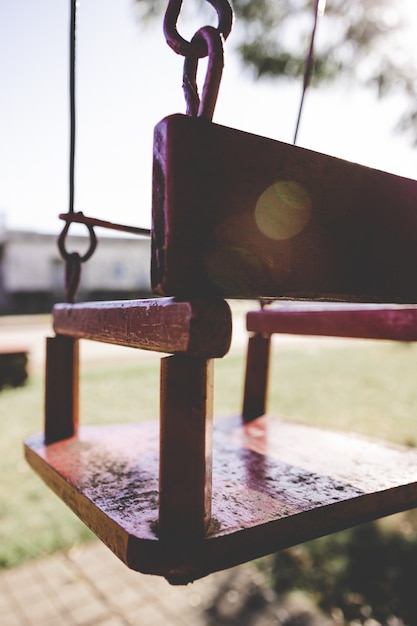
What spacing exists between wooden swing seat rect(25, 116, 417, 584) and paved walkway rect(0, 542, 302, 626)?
147cm

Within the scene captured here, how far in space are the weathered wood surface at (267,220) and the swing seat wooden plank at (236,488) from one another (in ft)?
0.88

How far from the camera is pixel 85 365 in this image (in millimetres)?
7172

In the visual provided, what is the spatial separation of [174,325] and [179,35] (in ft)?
1.00

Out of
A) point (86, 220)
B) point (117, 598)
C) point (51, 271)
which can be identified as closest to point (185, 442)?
point (86, 220)

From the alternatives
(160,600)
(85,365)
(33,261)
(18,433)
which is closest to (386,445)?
(160,600)

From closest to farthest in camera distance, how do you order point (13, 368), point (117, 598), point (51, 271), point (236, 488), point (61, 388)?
point (236, 488) → point (61, 388) → point (117, 598) → point (13, 368) → point (51, 271)

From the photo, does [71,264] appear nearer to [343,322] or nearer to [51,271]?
[343,322]

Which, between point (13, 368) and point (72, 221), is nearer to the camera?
point (72, 221)

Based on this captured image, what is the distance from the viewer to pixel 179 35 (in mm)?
549

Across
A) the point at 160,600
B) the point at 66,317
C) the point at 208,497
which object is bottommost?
the point at 160,600

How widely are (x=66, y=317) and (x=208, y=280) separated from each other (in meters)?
0.50

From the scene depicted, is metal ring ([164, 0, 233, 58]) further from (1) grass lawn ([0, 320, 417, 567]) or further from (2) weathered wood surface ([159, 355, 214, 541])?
(1) grass lawn ([0, 320, 417, 567])

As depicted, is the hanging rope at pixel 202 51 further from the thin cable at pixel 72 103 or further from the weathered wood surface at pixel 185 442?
the thin cable at pixel 72 103

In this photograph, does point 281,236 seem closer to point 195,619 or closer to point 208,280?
point 208,280
